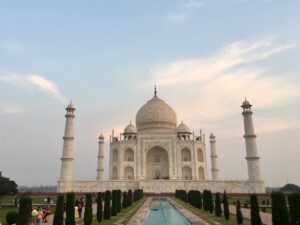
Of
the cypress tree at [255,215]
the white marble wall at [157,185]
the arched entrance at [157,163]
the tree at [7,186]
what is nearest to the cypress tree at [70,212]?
the cypress tree at [255,215]

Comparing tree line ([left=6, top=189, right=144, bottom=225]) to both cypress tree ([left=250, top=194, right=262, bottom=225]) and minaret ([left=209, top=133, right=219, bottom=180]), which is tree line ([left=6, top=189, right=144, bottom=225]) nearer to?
cypress tree ([left=250, top=194, right=262, bottom=225])

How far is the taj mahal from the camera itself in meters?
31.6

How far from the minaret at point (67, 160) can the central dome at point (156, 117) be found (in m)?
10.7

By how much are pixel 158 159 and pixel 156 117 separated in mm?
5317

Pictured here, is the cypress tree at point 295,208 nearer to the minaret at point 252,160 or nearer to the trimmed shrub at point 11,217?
the trimmed shrub at point 11,217

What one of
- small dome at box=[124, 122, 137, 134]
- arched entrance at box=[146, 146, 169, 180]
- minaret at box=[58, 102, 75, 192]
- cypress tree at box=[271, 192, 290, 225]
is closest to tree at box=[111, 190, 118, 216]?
cypress tree at box=[271, 192, 290, 225]

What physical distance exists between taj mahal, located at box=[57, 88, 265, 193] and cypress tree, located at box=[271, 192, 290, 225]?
22977 mm

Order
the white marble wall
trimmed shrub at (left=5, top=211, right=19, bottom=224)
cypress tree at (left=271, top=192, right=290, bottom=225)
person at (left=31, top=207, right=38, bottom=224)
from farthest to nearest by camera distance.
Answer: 1. the white marble wall
2. trimmed shrub at (left=5, top=211, right=19, bottom=224)
3. person at (left=31, top=207, right=38, bottom=224)
4. cypress tree at (left=271, top=192, right=290, bottom=225)

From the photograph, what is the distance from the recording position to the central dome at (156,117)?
40656 mm

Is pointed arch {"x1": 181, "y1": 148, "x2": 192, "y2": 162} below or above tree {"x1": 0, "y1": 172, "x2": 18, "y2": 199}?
above

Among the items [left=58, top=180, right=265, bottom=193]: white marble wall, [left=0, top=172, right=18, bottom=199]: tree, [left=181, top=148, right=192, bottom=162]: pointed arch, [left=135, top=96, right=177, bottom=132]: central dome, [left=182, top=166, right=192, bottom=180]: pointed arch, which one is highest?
[left=135, top=96, right=177, bottom=132]: central dome

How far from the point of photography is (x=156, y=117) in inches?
1606

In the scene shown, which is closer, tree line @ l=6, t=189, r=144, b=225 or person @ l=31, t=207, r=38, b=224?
tree line @ l=6, t=189, r=144, b=225

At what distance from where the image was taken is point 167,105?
43.1 m
